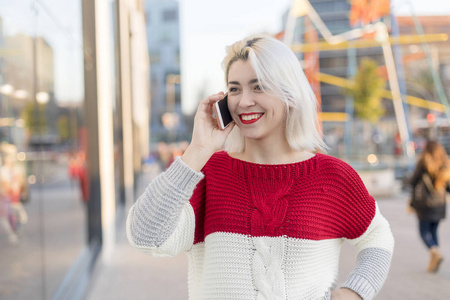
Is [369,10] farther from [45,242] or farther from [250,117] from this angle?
[250,117]

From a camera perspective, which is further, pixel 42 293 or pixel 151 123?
pixel 151 123

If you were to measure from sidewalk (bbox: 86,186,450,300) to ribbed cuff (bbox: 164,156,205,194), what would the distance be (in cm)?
399

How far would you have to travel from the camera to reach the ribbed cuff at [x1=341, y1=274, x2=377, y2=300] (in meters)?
2.05

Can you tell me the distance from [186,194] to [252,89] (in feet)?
1.63

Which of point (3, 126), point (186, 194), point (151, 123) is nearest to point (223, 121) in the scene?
point (186, 194)

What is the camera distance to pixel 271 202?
2041 millimetres

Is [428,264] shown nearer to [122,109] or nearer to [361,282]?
[361,282]

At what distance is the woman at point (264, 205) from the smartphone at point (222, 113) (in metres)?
0.03

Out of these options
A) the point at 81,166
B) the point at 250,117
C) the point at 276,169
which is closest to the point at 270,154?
the point at 276,169

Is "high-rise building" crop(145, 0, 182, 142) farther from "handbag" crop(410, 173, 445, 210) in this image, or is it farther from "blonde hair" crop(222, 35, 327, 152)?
"blonde hair" crop(222, 35, 327, 152)

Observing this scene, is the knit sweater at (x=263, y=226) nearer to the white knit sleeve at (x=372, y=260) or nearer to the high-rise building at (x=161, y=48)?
the white knit sleeve at (x=372, y=260)

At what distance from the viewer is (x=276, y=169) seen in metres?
2.13

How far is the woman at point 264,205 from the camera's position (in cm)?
193

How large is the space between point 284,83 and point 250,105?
6.2 inches
